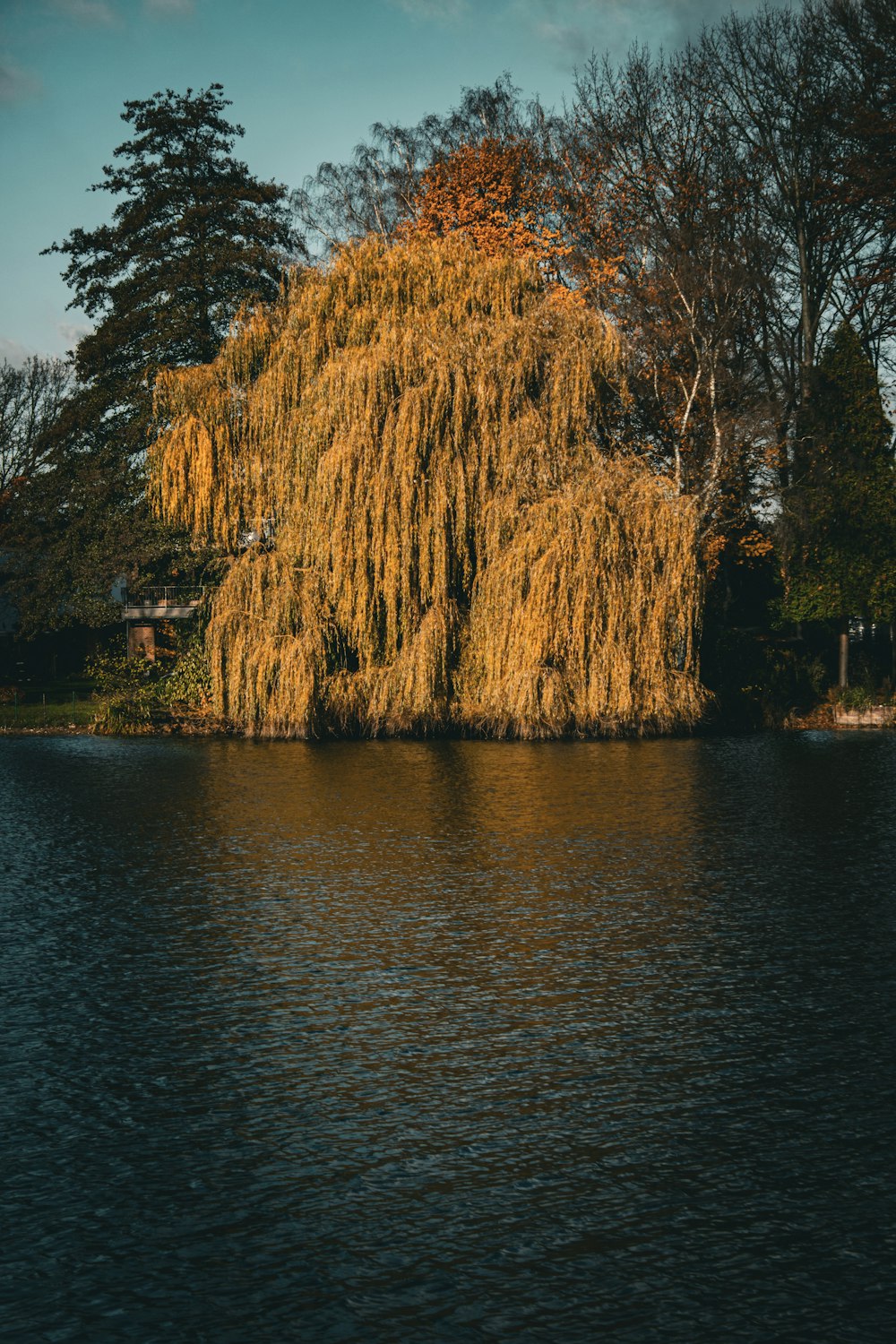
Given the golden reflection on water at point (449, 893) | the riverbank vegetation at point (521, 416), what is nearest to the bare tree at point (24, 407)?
the riverbank vegetation at point (521, 416)

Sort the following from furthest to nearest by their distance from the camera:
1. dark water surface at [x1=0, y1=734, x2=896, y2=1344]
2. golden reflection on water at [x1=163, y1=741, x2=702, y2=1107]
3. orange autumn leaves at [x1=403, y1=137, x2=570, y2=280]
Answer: orange autumn leaves at [x1=403, y1=137, x2=570, y2=280] → golden reflection on water at [x1=163, y1=741, x2=702, y2=1107] → dark water surface at [x1=0, y1=734, x2=896, y2=1344]

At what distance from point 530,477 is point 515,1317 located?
22.8 meters

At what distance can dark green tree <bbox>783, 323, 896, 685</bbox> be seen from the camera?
32219 mm

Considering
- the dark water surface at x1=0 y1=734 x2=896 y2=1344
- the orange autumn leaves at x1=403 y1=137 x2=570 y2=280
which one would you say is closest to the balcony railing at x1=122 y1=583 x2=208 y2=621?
the orange autumn leaves at x1=403 y1=137 x2=570 y2=280

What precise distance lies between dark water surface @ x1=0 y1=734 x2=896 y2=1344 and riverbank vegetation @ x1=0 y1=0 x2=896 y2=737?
12.5m

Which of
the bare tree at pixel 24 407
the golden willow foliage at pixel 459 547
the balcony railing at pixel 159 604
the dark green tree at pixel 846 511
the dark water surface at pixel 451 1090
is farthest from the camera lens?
the bare tree at pixel 24 407

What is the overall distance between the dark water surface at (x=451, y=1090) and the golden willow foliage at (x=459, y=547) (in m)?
11.8

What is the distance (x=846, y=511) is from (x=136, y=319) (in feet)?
60.1

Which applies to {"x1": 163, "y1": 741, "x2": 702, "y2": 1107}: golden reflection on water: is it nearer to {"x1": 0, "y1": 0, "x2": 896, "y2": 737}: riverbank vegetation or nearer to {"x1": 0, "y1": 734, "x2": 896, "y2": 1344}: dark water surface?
{"x1": 0, "y1": 734, "x2": 896, "y2": 1344}: dark water surface

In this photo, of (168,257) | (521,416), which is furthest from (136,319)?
(521,416)

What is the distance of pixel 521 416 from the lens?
2620 cm

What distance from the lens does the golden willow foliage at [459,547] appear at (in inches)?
987

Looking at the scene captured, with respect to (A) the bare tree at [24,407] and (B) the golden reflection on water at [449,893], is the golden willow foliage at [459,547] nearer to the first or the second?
(B) the golden reflection on water at [449,893]

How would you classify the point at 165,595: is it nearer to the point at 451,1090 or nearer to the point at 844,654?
the point at 844,654
